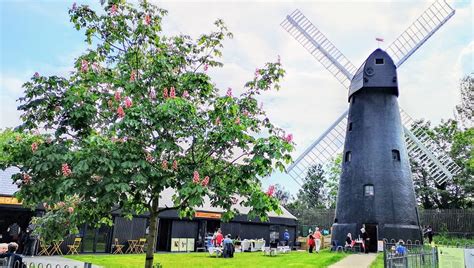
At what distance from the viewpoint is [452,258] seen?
36.7 ft

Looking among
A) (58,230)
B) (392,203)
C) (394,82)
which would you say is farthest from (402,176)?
(58,230)

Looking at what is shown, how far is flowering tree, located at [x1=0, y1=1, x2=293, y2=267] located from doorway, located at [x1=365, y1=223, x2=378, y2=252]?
646 inches

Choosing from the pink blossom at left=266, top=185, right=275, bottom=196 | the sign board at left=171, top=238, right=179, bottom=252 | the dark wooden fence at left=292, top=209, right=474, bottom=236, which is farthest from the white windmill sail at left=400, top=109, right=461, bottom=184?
the pink blossom at left=266, top=185, right=275, bottom=196

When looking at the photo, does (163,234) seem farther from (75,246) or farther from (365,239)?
(365,239)

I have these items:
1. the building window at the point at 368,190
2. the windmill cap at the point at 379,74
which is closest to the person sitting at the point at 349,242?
the building window at the point at 368,190

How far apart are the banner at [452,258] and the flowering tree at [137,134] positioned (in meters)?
6.38

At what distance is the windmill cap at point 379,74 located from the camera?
2458 centimetres

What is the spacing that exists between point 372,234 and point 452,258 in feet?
39.7

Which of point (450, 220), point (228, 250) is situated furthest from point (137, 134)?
point (450, 220)

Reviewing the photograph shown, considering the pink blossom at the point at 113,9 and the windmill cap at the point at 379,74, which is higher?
the windmill cap at the point at 379,74

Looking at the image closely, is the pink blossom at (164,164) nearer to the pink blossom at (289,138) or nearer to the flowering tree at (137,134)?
the flowering tree at (137,134)

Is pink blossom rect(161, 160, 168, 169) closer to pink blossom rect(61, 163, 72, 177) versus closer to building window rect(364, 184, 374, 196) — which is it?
pink blossom rect(61, 163, 72, 177)

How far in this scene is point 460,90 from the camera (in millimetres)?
40312

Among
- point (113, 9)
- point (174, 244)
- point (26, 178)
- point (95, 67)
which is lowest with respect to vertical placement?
point (174, 244)
